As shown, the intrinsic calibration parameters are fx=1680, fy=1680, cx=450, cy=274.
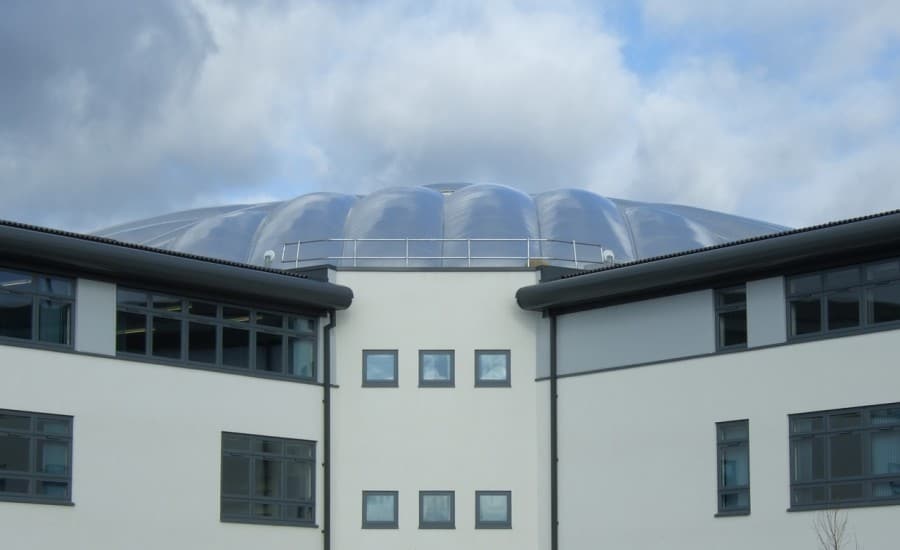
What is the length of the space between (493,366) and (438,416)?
1.71 m

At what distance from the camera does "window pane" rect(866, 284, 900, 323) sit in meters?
31.5

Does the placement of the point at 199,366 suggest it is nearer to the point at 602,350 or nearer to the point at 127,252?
the point at 127,252

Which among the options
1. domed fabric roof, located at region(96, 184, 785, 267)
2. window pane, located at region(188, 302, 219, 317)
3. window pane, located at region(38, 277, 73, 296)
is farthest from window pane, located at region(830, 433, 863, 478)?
window pane, located at region(38, 277, 73, 296)

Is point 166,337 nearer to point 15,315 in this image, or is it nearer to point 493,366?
point 15,315

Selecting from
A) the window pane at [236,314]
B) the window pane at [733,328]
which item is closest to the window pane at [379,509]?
the window pane at [236,314]

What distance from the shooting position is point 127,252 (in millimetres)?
33750

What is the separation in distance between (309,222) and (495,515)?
8.92m

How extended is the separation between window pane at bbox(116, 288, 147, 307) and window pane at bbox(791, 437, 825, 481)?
13453 mm

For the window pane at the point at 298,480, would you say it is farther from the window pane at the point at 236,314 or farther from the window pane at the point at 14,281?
the window pane at the point at 14,281

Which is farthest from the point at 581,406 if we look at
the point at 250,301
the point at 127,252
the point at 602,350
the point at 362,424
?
the point at 127,252

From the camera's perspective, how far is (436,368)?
38125mm

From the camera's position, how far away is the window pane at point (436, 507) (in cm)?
3719

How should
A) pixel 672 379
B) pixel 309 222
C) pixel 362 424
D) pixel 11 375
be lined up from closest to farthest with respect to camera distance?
pixel 11 375 < pixel 672 379 < pixel 362 424 < pixel 309 222

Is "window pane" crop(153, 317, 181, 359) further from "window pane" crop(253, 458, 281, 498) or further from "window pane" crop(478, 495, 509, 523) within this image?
"window pane" crop(478, 495, 509, 523)
